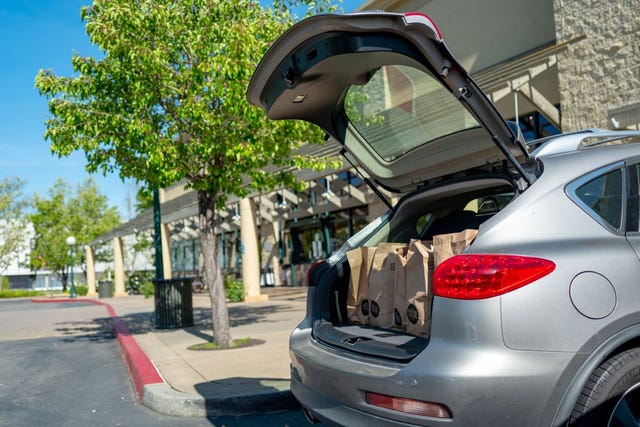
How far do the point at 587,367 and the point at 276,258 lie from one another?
24.3 metres

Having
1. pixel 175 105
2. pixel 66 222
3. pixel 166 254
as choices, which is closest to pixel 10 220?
pixel 66 222

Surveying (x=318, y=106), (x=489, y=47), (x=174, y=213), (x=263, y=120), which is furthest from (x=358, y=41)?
(x=174, y=213)

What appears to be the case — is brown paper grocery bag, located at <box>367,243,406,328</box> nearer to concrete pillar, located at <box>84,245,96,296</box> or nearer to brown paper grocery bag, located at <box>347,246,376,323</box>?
brown paper grocery bag, located at <box>347,246,376,323</box>

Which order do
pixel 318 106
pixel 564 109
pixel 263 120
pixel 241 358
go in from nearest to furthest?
1. pixel 318 106
2. pixel 241 358
3. pixel 263 120
4. pixel 564 109

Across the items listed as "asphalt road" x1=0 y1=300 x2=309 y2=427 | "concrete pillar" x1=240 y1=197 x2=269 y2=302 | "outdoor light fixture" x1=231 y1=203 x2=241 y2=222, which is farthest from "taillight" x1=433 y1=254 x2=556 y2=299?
"outdoor light fixture" x1=231 y1=203 x2=241 y2=222

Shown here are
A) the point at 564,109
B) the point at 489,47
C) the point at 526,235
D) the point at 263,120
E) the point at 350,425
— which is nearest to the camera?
the point at 526,235

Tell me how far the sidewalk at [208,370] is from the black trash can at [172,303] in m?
Answer: 0.18

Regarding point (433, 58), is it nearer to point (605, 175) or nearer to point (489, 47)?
point (605, 175)

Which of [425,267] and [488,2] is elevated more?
[488,2]

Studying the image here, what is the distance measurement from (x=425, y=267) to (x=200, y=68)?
553 centimetres

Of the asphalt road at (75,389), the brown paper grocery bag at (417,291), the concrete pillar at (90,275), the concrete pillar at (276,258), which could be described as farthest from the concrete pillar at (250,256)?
the concrete pillar at (90,275)

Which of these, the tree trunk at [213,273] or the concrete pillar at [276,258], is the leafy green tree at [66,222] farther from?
the tree trunk at [213,273]

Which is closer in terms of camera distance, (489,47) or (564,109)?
(564,109)

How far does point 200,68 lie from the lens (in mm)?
8023
